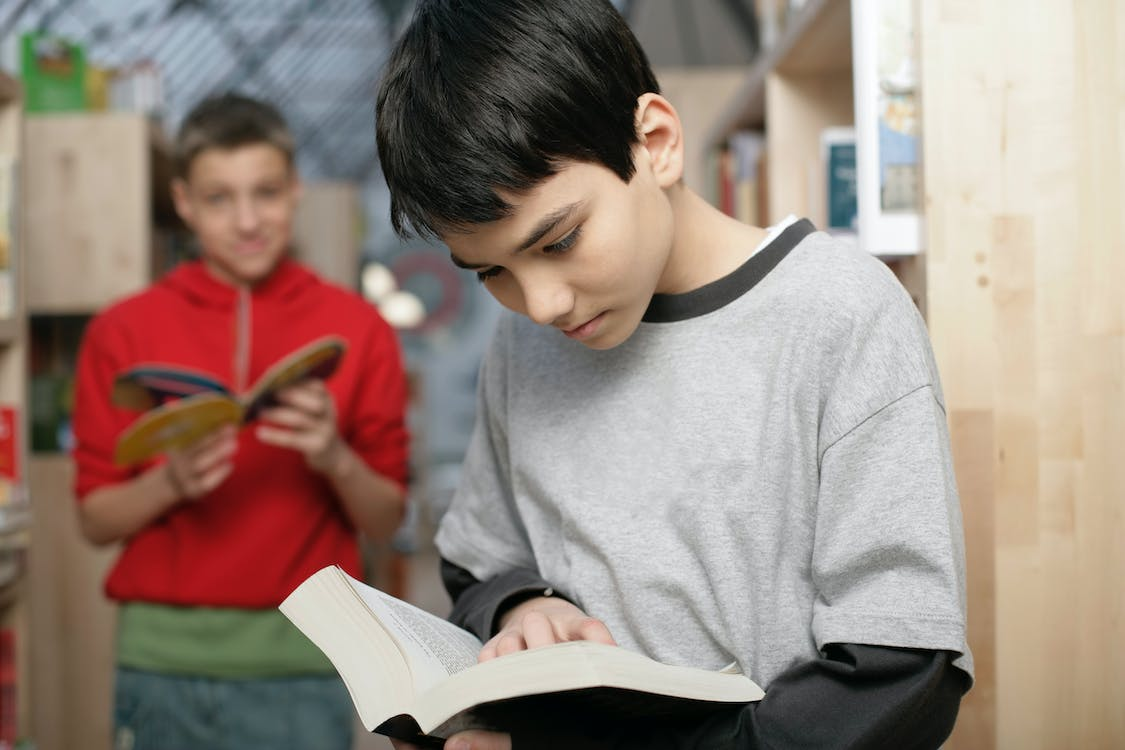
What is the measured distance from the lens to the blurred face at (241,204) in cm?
188

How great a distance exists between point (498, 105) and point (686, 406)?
316 mm

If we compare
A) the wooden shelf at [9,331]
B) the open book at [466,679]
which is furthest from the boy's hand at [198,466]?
the open book at [466,679]

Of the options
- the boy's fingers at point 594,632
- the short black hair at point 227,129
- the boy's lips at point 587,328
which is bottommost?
the boy's fingers at point 594,632

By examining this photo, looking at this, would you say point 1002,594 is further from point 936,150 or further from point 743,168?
point 743,168

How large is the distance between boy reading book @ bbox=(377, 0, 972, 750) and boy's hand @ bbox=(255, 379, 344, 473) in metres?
0.75

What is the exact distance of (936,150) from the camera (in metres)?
1.21

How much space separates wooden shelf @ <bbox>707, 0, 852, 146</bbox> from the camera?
5.34ft

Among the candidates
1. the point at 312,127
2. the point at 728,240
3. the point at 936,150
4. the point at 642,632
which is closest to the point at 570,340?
the point at 728,240

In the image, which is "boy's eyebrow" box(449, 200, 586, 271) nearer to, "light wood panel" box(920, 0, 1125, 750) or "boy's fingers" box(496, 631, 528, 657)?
"boy's fingers" box(496, 631, 528, 657)

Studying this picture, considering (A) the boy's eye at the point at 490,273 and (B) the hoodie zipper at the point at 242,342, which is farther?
(B) the hoodie zipper at the point at 242,342

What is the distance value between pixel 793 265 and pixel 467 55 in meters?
0.33

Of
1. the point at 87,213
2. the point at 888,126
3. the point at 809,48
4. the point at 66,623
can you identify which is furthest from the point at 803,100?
the point at 66,623

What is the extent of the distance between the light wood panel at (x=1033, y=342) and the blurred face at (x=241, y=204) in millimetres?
1161

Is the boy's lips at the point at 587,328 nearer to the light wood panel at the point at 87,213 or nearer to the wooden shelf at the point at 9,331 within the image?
the wooden shelf at the point at 9,331
